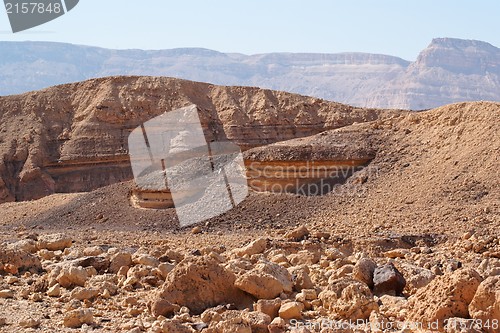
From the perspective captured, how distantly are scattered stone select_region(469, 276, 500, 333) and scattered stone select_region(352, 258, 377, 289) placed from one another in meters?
2.15

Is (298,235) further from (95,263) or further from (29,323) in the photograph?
(29,323)

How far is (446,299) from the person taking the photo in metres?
6.76

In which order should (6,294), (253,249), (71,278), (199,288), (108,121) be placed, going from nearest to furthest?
(199,288), (6,294), (71,278), (253,249), (108,121)

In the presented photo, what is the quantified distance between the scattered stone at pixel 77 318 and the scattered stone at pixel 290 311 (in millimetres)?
2082

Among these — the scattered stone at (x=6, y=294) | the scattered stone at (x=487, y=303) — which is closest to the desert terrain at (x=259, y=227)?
the scattered stone at (x=487, y=303)

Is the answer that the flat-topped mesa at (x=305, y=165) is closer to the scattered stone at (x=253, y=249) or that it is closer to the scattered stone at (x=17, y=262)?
the scattered stone at (x=253, y=249)

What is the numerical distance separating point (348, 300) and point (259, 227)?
12.4 metres

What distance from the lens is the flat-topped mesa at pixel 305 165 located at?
22312mm

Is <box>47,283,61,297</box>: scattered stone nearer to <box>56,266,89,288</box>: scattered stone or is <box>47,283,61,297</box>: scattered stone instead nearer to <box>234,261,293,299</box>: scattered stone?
<box>56,266,89,288</box>: scattered stone

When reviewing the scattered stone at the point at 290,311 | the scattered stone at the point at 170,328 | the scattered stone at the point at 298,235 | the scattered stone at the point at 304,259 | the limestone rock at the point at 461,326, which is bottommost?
the scattered stone at the point at 298,235

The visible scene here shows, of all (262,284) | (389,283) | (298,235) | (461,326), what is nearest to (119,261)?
(262,284)

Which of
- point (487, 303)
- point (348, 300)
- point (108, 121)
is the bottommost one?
point (108, 121)

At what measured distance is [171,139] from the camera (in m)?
41.0

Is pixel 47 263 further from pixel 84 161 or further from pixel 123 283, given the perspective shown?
pixel 84 161
